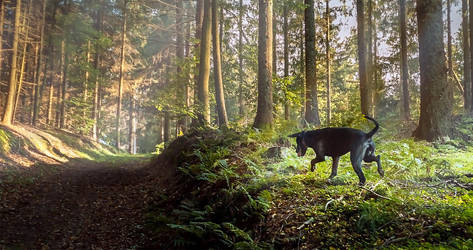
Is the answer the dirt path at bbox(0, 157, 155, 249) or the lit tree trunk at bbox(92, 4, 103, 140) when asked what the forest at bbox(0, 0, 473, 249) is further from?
the lit tree trunk at bbox(92, 4, 103, 140)

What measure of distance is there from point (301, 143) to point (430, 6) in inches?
309

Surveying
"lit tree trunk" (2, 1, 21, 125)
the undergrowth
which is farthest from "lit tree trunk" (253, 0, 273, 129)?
"lit tree trunk" (2, 1, 21, 125)

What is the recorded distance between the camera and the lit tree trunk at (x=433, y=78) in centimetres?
841

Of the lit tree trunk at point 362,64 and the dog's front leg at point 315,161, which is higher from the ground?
the lit tree trunk at point 362,64

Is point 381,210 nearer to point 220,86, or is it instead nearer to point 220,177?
point 220,177

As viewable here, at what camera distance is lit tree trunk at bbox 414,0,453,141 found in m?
8.41

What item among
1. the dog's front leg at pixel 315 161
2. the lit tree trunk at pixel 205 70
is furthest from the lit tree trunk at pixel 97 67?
the dog's front leg at pixel 315 161

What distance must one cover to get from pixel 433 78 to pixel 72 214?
11268 millimetres

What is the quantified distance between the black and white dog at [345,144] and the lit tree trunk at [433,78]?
5804 millimetres

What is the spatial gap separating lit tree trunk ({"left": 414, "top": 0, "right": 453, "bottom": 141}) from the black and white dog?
5.80 m

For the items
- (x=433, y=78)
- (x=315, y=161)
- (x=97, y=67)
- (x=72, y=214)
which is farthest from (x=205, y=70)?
(x=97, y=67)

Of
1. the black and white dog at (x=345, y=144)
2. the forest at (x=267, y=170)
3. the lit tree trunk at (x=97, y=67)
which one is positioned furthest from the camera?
the lit tree trunk at (x=97, y=67)

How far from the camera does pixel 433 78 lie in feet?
27.8

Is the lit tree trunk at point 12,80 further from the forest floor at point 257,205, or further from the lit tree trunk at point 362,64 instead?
the lit tree trunk at point 362,64
